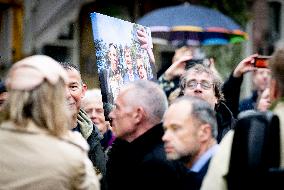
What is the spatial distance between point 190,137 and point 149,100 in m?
0.39

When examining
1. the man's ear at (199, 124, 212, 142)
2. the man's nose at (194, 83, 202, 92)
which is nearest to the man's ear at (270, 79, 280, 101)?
the man's ear at (199, 124, 212, 142)

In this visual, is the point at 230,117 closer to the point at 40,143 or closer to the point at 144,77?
the point at 144,77

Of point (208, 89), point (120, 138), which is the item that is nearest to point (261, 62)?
point (208, 89)

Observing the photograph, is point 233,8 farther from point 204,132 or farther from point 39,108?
point 39,108

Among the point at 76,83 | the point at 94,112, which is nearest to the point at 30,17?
the point at 94,112

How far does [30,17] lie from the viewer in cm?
1284

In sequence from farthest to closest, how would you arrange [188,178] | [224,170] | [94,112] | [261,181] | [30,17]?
1. [30,17]
2. [94,112]
3. [188,178]
4. [224,170]
5. [261,181]

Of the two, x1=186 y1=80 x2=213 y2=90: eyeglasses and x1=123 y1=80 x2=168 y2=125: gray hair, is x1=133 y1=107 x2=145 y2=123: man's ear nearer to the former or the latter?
x1=123 y1=80 x2=168 y2=125: gray hair

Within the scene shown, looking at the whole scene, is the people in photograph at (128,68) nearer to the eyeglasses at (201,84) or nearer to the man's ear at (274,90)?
the eyeglasses at (201,84)

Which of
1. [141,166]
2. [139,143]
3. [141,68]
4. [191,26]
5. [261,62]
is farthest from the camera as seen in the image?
[191,26]

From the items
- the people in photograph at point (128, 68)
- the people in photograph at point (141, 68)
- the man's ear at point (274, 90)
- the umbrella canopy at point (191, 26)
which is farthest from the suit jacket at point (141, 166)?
the umbrella canopy at point (191, 26)

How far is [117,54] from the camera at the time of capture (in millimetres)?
5570

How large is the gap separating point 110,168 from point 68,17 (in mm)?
9406

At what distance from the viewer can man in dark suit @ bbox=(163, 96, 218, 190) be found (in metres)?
4.30
